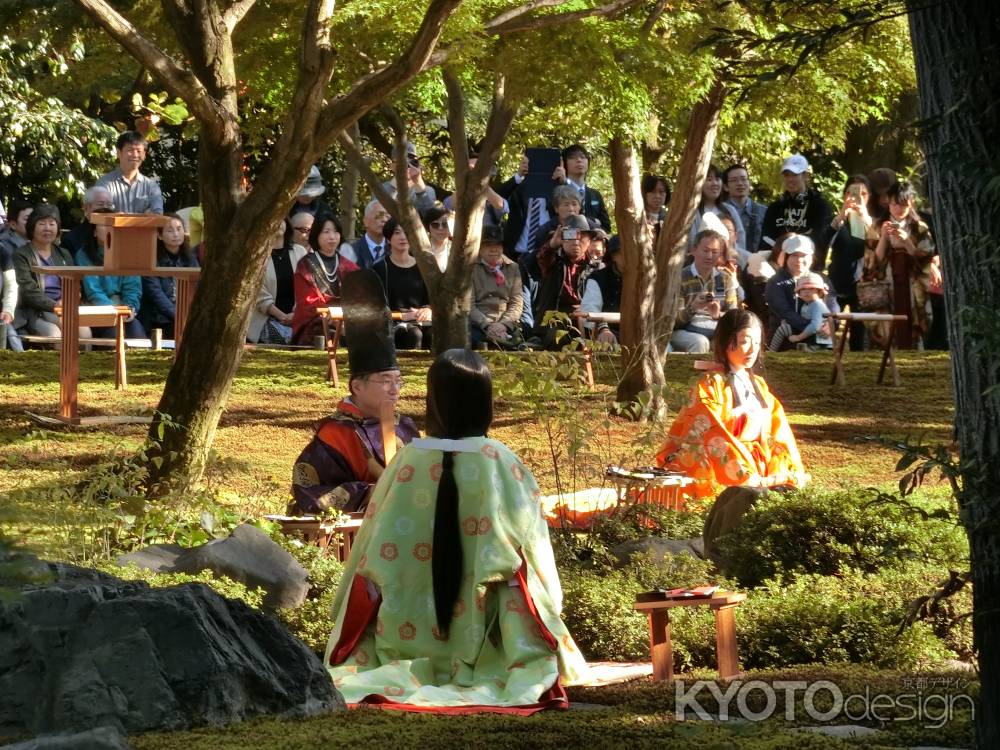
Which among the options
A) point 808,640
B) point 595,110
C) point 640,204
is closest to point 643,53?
point 595,110

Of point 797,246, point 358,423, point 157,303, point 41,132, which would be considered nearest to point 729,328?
point 358,423

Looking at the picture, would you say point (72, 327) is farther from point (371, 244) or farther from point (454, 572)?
point (454, 572)

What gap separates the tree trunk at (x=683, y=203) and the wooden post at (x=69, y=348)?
459 cm

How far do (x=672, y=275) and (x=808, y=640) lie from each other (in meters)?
7.34

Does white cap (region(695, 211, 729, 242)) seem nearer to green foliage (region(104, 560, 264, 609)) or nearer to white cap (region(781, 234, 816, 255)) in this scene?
white cap (region(781, 234, 816, 255))

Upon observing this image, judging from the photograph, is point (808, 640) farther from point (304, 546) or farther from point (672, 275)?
point (672, 275)

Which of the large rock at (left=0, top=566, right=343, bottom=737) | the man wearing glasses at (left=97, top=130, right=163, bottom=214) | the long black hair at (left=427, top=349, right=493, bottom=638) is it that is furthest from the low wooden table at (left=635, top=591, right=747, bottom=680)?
the man wearing glasses at (left=97, top=130, right=163, bottom=214)

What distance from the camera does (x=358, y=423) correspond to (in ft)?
29.0

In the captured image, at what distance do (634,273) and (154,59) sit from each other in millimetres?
5605

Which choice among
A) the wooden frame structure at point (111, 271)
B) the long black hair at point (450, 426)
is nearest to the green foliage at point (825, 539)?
the long black hair at point (450, 426)

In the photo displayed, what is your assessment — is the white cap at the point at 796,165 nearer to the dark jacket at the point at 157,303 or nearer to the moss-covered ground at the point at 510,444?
the moss-covered ground at the point at 510,444

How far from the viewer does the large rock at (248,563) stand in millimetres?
7801

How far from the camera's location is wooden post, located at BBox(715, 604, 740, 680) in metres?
6.40

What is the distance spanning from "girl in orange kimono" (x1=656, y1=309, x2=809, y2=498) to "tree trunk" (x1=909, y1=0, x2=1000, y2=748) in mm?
5648
